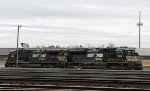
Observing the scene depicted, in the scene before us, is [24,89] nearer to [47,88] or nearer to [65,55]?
[47,88]

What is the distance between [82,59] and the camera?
5016 centimetres

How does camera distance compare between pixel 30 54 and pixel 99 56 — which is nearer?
pixel 99 56

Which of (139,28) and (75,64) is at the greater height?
(139,28)

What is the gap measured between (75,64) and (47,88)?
3245cm

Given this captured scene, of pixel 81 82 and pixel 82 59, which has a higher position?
pixel 82 59

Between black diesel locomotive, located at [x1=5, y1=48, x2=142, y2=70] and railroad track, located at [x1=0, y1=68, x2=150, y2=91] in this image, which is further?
black diesel locomotive, located at [x1=5, y1=48, x2=142, y2=70]

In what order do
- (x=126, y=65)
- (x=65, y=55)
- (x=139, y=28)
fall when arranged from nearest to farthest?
(x=126, y=65)
(x=65, y=55)
(x=139, y=28)

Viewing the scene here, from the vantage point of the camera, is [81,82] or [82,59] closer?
[81,82]

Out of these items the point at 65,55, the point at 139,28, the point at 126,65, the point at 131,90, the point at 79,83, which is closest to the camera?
the point at 131,90

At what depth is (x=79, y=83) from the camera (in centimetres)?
2005

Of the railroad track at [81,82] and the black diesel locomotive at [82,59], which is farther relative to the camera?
the black diesel locomotive at [82,59]

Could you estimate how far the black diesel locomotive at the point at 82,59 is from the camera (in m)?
48.2

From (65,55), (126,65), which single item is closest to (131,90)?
(126,65)

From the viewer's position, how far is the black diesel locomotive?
158 ft
